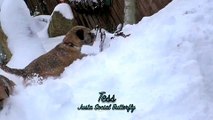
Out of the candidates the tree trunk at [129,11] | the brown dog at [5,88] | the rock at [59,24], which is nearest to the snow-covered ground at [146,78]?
the brown dog at [5,88]

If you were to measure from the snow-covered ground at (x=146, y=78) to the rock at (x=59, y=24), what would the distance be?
5.82 ft

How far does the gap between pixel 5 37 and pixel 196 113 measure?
3827 mm

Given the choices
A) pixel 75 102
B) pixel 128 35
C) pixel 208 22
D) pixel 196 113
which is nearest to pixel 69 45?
pixel 128 35

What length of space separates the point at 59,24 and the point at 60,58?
1.77 metres

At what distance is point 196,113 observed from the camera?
13.5ft

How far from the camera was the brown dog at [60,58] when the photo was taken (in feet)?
17.3

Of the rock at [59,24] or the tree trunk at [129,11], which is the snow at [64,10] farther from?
the tree trunk at [129,11]

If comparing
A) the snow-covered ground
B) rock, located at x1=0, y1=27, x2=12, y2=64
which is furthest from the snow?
the snow-covered ground

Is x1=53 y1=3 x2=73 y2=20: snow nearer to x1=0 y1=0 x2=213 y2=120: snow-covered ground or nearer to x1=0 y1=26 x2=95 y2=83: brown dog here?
x1=0 y1=26 x2=95 y2=83: brown dog

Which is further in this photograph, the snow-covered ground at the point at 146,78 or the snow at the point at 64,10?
the snow at the point at 64,10

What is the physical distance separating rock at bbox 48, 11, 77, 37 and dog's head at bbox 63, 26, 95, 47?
4.59 feet

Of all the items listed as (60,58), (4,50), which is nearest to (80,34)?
(60,58)

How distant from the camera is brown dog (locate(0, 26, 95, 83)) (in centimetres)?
527

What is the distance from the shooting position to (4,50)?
→ 6.99 metres
